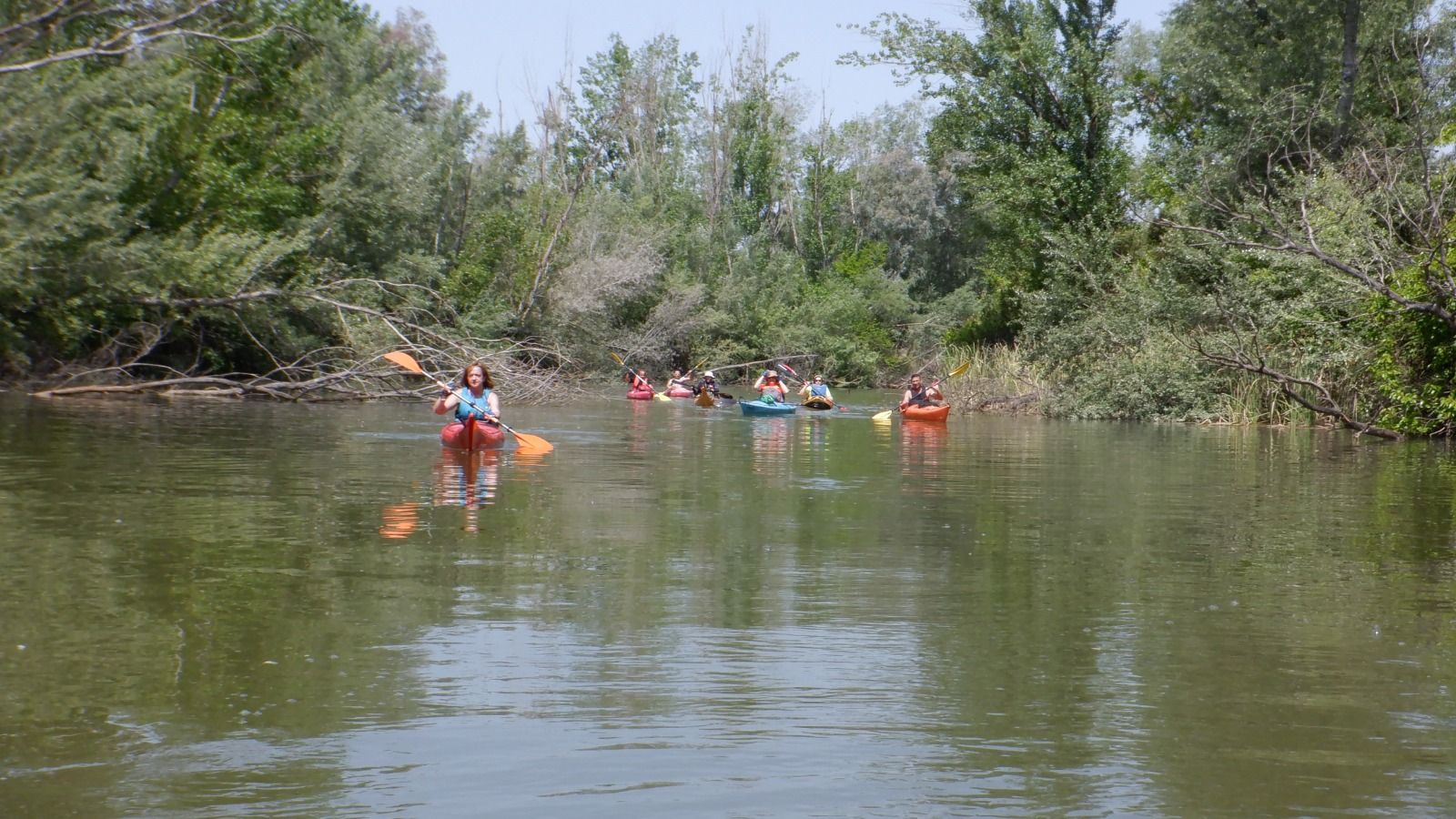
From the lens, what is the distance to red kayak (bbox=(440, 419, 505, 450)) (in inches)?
732

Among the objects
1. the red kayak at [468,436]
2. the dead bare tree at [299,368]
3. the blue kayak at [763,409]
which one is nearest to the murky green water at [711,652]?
the red kayak at [468,436]

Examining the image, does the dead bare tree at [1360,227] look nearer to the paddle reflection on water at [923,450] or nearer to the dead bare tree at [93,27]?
the paddle reflection on water at [923,450]

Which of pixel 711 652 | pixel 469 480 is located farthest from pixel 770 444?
pixel 711 652

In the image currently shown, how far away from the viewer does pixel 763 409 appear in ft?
108

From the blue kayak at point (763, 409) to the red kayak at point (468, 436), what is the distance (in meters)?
14.4

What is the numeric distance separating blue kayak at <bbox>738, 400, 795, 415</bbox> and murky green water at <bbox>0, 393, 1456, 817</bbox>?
18805mm

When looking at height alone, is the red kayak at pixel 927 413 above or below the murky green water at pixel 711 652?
above

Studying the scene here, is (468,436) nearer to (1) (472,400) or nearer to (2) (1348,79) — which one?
(1) (472,400)

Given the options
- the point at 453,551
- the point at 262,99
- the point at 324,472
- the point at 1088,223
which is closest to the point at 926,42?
the point at 1088,223

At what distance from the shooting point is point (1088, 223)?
128 ft

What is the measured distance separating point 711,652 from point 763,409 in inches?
1050

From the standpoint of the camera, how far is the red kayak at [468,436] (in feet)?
61.0

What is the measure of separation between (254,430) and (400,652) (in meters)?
15.7

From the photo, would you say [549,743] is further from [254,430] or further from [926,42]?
[926,42]
